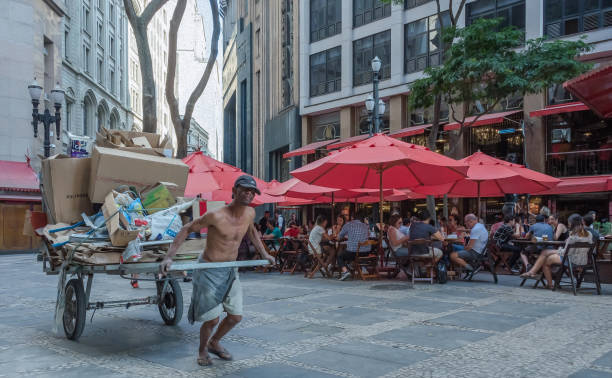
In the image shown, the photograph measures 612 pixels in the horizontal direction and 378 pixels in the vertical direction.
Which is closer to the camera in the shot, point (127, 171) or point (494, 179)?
point (127, 171)

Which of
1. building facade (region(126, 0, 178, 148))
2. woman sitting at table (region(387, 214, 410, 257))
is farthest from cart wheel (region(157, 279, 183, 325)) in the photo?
building facade (region(126, 0, 178, 148))

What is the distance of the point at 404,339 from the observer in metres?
6.22

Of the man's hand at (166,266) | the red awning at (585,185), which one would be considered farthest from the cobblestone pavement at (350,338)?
the red awning at (585,185)

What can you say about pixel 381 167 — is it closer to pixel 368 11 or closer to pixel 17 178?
pixel 368 11

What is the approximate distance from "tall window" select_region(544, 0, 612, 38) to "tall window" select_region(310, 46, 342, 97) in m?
11.7

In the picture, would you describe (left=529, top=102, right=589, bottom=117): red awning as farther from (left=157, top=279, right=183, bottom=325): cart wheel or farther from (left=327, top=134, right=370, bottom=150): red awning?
(left=157, top=279, right=183, bottom=325): cart wheel

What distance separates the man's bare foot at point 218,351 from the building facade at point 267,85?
2902 cm

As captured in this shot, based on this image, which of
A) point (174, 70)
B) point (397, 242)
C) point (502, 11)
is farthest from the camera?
point (502, 11)

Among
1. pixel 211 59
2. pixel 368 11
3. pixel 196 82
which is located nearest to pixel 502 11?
pixel 368 11

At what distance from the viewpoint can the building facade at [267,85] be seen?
117ft

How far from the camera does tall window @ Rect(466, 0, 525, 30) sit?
76.8ft

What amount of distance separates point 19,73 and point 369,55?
18.1m

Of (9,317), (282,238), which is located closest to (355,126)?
(282,238)

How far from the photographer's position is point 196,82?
13312cm
